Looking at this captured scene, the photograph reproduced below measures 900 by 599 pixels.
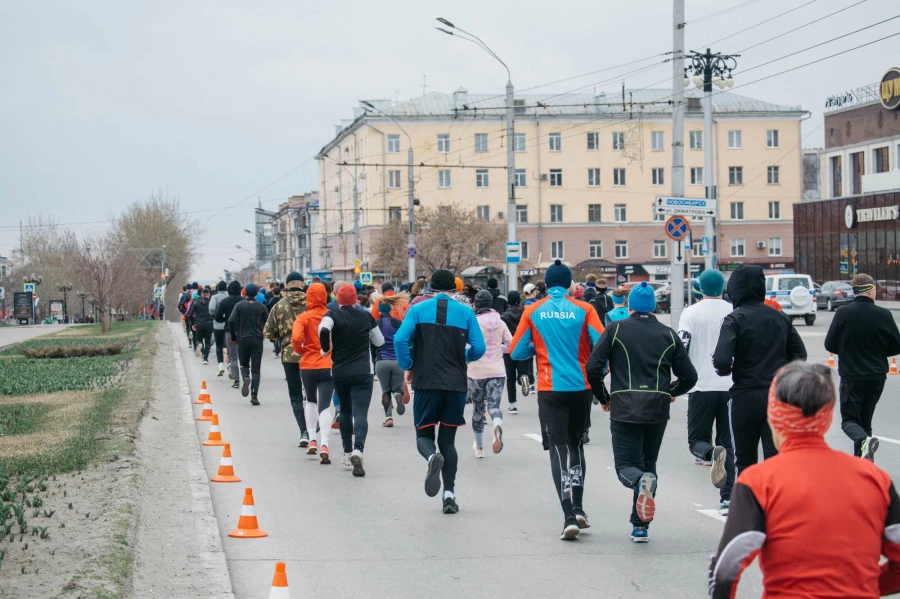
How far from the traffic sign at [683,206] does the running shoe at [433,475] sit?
14050mm

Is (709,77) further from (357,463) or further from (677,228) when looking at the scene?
(357,463)

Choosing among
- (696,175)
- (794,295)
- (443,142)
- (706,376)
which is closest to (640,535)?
(706,376)

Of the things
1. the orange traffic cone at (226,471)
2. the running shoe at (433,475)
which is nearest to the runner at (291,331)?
the orange traffic cone at (226,471)

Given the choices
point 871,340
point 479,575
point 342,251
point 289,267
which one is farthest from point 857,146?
point 289,267

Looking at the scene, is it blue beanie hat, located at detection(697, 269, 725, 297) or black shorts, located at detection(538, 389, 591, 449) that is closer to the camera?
black shorts, located at detection(538, 389, 591, 449)

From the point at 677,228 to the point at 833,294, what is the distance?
101 ft

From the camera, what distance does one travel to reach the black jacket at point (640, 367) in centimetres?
732

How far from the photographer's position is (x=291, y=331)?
13148 millimetres

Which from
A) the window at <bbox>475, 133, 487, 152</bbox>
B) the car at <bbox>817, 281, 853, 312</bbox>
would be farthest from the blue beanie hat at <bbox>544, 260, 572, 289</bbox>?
the window at <bbox>475, 133, 487, 152</bbox>

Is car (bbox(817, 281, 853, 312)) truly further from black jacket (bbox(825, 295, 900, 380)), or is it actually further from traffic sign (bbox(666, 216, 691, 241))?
black jacket (bbox(825, 295, 900, 380))

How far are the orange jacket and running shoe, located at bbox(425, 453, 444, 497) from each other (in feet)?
9.97

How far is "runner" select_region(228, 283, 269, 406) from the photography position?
1777 centimetres

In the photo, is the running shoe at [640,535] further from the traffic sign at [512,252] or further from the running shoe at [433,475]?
the traffic sign at [512,252]

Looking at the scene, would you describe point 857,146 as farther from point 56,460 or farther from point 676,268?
point 56,460
